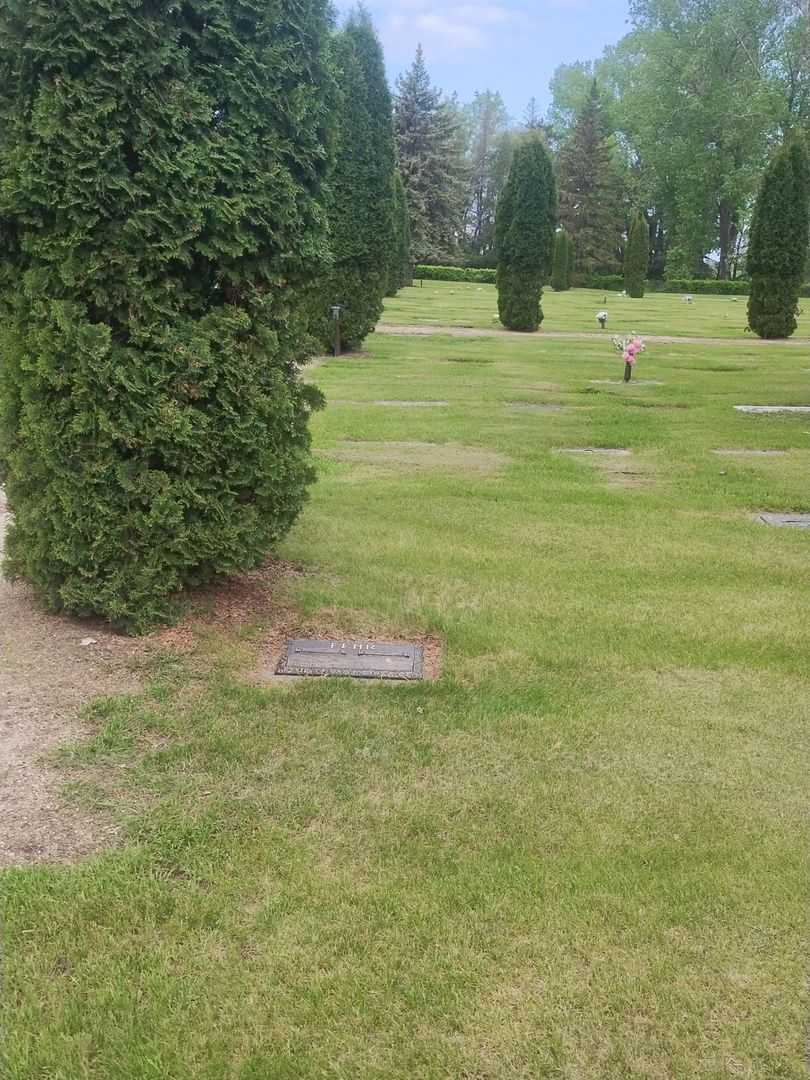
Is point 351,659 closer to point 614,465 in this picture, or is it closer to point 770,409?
point 614,465

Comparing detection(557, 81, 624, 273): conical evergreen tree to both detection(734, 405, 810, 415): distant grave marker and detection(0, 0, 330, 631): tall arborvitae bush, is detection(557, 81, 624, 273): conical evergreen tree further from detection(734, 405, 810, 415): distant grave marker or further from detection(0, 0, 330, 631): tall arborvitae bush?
detection(0, 0, 330, 631): tall arborvitae bush

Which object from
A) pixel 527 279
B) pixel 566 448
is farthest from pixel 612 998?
pixel 527 279

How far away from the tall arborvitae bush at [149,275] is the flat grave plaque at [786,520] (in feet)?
13.0

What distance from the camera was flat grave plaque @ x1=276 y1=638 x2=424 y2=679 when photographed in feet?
12.6

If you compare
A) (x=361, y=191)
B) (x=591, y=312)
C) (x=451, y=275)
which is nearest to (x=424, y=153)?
(x=451, y=275)

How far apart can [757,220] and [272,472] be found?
18.8 meters

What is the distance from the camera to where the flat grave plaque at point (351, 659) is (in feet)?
12.6

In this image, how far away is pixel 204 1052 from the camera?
1.94 metres

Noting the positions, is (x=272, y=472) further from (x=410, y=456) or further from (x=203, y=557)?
(x=410, y=456)

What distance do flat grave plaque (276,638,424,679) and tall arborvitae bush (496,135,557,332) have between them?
1784 cm

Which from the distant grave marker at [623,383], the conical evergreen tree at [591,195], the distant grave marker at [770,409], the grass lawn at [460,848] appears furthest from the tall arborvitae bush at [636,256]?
the grass lawn at [460,848]

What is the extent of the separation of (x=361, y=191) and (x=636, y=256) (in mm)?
25959

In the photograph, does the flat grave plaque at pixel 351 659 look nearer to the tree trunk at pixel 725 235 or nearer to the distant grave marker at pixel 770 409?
the distant grave marker at pixel 770 409

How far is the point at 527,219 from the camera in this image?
786 inches
